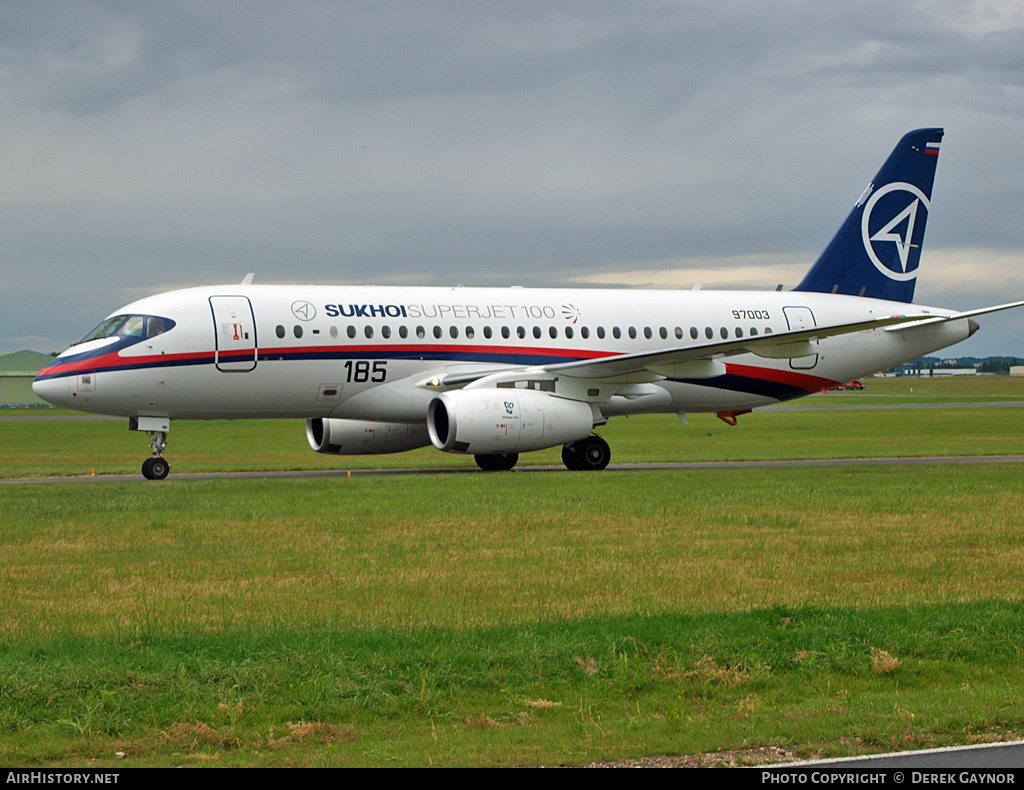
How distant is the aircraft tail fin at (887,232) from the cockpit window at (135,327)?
58.1 feet

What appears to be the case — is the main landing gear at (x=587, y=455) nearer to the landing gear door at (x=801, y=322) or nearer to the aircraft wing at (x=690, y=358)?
the aircraft wing at (x=690, y=358)

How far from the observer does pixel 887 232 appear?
3288 cm

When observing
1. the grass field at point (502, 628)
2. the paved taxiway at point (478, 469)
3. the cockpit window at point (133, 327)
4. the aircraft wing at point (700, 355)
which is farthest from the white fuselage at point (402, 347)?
the grass field at point (502, 628)

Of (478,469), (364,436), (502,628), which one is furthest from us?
(478,469)

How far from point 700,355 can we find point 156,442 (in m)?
12.1

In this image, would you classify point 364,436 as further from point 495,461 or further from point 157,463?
point 157,463

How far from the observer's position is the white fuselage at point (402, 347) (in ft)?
81.4

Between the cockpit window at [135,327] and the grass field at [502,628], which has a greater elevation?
the cockpit window at [135,327]

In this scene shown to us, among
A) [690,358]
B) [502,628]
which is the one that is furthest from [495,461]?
[502,628]

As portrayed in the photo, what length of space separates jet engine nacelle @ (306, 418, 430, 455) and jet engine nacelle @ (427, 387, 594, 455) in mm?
2847

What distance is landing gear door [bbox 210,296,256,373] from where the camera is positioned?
25.0 m

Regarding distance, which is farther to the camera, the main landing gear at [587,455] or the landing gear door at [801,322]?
the landing gear door at [801,322]

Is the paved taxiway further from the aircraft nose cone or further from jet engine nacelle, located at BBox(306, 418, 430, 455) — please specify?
the aircraft nose cone

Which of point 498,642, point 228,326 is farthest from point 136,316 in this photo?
point 498,642
